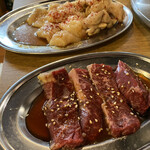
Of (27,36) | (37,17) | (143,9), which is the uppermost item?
(143,9)

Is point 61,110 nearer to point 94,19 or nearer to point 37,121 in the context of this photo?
point 37,121

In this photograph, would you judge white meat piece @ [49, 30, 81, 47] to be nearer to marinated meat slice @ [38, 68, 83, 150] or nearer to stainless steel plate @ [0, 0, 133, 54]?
stainless steel plate @ [0, 0, 133, 54]

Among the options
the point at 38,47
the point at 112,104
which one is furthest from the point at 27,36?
the point at 112,104

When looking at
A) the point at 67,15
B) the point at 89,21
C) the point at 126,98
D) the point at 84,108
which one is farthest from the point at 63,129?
the point at 67,15

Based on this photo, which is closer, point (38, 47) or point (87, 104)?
point (87, 104)

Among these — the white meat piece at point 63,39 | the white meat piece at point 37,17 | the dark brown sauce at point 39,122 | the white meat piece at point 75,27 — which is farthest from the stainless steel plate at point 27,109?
the white meat piece at point 37,17

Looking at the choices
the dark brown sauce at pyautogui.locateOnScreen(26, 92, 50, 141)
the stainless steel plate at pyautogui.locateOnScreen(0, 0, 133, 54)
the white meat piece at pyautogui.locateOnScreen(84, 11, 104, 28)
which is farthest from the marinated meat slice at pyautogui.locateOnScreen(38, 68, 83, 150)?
the white meat piece at pyautogui.locateOnScreen(84, 11, 104, 28)

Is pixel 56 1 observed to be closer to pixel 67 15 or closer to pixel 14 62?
pixel 67 15
